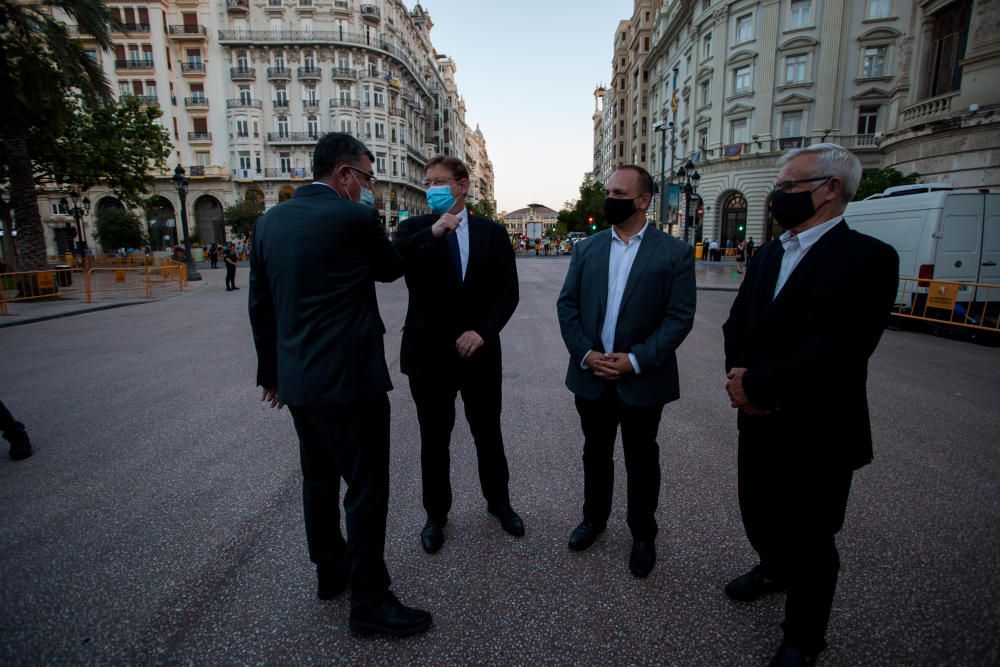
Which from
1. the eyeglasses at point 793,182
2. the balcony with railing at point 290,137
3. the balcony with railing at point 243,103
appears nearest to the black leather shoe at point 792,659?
the eyeglasses at point 793,182

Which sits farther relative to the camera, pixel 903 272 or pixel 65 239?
pixel 65 239

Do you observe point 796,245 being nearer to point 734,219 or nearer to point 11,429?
point 11,429

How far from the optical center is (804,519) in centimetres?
209

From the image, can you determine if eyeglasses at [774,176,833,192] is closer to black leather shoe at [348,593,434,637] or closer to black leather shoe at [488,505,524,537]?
black leather shoe at [488,505,524,537]

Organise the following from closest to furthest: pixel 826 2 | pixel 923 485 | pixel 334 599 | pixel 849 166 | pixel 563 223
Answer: pixel 849 166
pixel 334 599
pixel 923 485
pixel 826 2
pixel 563 223

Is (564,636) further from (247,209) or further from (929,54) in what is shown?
(247,209)

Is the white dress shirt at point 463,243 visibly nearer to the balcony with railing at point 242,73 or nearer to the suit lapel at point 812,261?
the suit lapel at point 812,261

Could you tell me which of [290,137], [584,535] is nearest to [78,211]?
[290,137]

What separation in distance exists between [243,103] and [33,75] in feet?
127

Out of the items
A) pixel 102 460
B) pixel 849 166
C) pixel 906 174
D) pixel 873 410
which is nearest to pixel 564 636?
pixel 849 166

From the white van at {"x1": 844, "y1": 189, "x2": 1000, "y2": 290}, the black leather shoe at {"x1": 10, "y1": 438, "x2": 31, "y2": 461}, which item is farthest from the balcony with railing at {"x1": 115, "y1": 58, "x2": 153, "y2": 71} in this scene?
the white van at {"x1": 844, "y1": 189, "x2": 1000, "y2": 290}

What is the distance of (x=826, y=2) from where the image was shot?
3166 centimetres

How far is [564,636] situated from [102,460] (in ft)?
13.2

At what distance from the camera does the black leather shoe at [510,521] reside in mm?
3068
